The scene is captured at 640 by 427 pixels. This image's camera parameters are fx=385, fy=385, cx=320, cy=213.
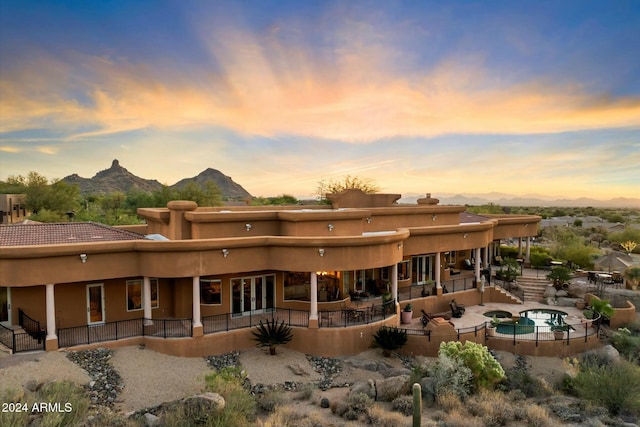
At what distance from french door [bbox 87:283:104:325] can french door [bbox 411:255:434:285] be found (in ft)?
61.0

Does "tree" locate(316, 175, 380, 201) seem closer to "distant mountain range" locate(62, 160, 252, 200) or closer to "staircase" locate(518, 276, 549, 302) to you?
"staircase" locate(518, 276, 549, 302)

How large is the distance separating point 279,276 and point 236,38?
55.1 ft

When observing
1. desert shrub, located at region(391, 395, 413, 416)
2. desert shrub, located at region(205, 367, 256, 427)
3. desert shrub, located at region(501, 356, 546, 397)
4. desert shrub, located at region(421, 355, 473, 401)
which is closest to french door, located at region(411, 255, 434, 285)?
desert shrub, located at region(501, 356, 546, 397)

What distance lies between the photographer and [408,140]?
4706 cm

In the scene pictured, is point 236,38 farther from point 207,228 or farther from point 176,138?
point 176,138

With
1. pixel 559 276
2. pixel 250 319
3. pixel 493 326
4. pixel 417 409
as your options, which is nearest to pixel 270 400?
pixel 417 409

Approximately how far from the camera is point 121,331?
55.5 feet

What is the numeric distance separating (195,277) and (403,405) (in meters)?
10.0

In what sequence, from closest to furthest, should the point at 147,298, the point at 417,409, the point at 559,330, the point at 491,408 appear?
the point at 417,409 < the point at 491,408 < the point at 147,298 < the point at 559,330

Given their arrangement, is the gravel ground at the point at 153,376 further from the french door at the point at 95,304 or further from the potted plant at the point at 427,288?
the potted plant at the point at 427,288

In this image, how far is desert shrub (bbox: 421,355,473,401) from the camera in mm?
14281

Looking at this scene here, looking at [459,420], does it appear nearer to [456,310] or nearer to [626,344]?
[456,310]

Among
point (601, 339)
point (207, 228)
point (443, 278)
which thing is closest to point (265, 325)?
point (207, 228)

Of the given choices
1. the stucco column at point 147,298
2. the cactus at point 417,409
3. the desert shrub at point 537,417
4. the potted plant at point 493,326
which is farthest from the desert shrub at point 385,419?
the stucco column at point 147,298
